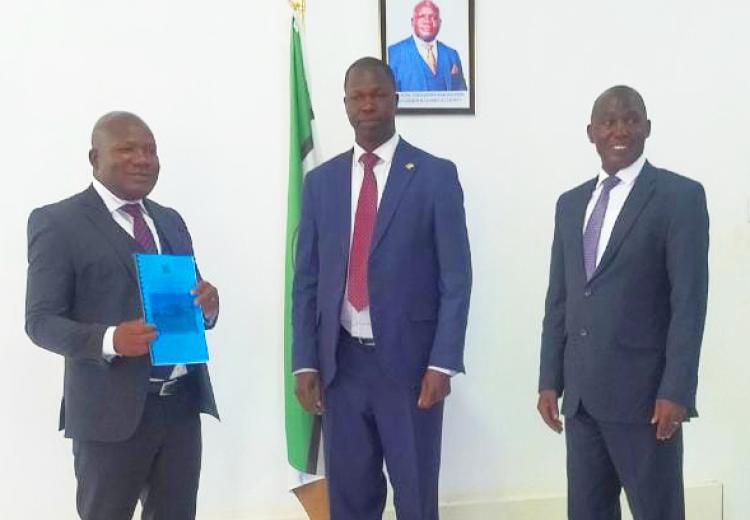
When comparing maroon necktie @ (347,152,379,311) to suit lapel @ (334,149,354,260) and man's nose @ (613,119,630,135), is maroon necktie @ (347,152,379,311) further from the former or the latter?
man's nose @ (613,119,630,135)

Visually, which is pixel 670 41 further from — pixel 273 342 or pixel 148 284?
pixel 148 284

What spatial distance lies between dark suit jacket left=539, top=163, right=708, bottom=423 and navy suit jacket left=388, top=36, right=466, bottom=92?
1.11 m

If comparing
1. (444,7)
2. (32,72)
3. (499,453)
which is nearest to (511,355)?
(499,453)

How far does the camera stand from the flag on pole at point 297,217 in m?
2.70

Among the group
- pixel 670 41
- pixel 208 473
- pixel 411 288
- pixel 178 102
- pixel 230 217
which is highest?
pixel 670 41

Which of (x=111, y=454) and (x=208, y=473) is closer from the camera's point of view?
(x=111, y=454)

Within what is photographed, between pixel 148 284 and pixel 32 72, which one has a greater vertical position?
pixel 32 72

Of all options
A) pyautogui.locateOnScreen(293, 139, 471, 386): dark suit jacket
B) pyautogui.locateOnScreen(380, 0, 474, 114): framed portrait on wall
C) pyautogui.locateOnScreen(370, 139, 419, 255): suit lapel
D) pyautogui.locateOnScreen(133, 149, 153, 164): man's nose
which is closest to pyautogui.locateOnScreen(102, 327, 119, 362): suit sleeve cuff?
pyautogui.locateOnScreen(133, 149, 153, 164): man's nose

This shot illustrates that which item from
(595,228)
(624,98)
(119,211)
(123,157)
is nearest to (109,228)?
(119,211)

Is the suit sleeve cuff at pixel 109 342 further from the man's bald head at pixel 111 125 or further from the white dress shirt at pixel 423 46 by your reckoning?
the white dress shirt at pixel 423 46

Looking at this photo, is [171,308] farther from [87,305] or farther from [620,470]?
[620,470]

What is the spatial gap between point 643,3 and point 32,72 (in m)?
2.39

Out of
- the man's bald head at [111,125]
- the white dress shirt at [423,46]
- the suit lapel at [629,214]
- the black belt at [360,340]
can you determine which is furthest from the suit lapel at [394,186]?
the white dress shirt at [423,46]

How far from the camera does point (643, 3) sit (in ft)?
9.80
